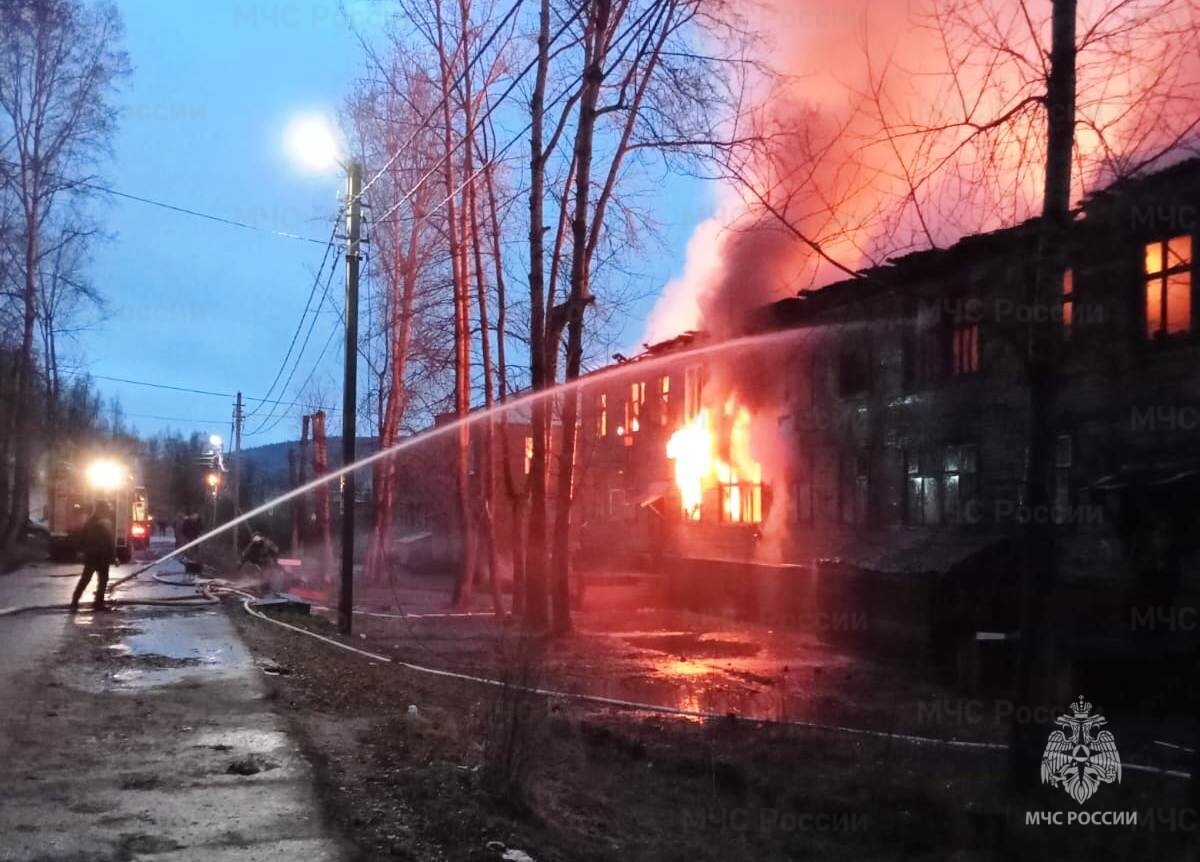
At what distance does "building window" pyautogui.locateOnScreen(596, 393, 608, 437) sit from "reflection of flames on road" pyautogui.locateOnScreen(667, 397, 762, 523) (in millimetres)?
8322

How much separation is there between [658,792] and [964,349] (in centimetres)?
1523

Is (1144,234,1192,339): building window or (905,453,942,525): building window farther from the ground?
(1144,234,1192,339): building window

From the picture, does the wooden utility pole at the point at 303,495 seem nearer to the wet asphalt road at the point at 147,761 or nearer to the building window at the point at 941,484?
the building window at the point at 941,484

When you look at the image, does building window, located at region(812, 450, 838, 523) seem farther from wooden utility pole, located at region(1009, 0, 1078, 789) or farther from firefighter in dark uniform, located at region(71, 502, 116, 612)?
wooden utility pole, located at region(1009, 0, 1078, 789)

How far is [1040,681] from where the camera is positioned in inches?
351

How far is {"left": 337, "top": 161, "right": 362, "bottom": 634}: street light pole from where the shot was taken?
59.1ft

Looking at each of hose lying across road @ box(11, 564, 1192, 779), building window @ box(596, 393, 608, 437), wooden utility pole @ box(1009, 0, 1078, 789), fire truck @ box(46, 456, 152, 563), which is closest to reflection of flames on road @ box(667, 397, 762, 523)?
building window @ box(596, 393, 608, 437)

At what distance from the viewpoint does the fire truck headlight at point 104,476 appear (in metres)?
37.9

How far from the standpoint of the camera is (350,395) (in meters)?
18.1

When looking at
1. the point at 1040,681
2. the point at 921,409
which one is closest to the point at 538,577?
the point at 921,409

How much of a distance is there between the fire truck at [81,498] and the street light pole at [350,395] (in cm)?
2147

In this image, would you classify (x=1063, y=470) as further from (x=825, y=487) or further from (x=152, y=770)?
(x=152, y=770)

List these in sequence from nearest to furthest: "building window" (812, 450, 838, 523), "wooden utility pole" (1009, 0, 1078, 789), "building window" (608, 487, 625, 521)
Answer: "wooden utility pole" (1009, 0, 1078, 789) → "building window" (812, 450, 838, 523) → "building window" (608, 487, 625, 521)

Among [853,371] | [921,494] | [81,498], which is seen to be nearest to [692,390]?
[853,371]
